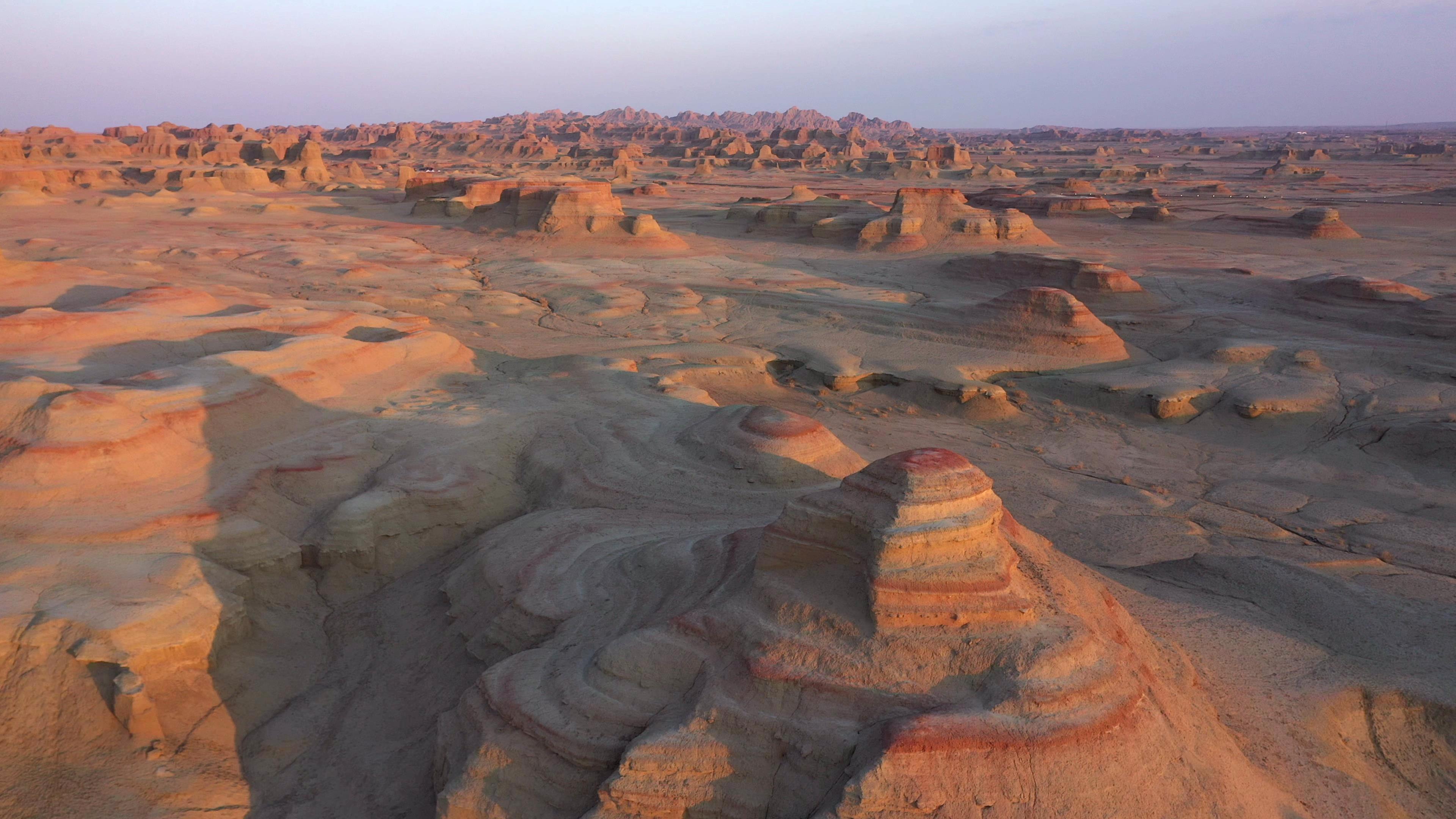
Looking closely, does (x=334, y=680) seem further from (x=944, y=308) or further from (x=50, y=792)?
(x=944, y=308)

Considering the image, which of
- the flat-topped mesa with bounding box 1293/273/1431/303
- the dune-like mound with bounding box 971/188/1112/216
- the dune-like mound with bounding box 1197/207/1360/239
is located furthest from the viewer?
the dune-like mound with bounding box 971/188/1112/216

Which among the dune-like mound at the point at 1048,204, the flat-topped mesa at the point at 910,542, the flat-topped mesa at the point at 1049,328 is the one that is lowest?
the flat-topped mesa at the point at 1049,328

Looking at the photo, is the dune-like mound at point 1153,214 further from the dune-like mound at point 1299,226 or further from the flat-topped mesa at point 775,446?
the flat-topped mesa at point 775,446

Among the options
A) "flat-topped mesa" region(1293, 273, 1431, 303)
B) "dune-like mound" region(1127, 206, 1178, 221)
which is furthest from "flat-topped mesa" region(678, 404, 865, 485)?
"dune-like mound" region(1127, 206, 1178, 221)

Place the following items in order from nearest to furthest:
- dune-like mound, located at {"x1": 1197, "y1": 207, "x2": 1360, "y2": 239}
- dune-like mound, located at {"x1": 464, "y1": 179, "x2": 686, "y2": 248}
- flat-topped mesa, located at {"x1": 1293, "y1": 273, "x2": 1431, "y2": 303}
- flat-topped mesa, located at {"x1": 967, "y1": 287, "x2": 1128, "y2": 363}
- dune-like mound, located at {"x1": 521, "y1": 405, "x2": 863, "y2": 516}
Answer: dune-like mound, located at {"x1": 521, "y1": 405, "x2": 863, "y2": 516}, flat-topped mesa, located at {"x1": 967, "y1": 287, "x2": 1128, "y2": 363}, flat-topped mesa, located at {"x1": 1293, "y1": 273, "x2": 1431, "y2": 303}, dune-like mound, located at {"x1": 464, "y1": 179, "x2": 686, "y2": 248}, dune-like mound, located at {"x1": 1197, "y1": 207, "x2": 1360, "y2": 239}

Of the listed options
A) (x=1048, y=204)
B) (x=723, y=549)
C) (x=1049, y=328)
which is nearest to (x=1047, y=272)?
(x=1049, y=328)

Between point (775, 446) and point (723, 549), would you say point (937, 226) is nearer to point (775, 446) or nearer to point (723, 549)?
point (775, 446)

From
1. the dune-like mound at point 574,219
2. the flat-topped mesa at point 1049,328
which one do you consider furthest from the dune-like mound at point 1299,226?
the dune-like mound at point 574,219

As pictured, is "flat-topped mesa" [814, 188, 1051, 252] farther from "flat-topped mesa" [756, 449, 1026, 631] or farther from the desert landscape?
"flat-topped mesa" [756, 449, 1026, 631]
